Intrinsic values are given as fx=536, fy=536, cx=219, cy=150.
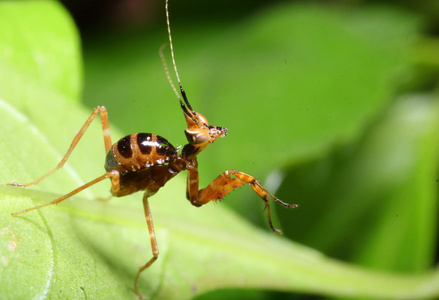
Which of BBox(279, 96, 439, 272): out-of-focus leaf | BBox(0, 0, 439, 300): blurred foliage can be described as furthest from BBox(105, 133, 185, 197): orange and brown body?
BBox(279, 96, 439, 272): out-of-focus leaf

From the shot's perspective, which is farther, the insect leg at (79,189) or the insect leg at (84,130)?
the insect leg at (84,130)

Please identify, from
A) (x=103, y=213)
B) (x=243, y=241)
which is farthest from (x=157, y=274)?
(x=243, y=241)

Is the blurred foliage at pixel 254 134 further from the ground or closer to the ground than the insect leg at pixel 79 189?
closer to the ground

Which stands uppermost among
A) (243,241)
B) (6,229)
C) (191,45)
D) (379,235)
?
(6,229)

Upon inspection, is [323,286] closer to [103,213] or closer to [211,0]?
[103,213]

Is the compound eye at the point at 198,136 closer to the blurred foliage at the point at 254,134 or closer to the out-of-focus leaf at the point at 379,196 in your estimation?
the blurred foliage at the point at 254,134

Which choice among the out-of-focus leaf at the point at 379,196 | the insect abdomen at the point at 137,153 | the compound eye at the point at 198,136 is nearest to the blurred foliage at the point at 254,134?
the out-of-focus leaf at the point at 379,196
